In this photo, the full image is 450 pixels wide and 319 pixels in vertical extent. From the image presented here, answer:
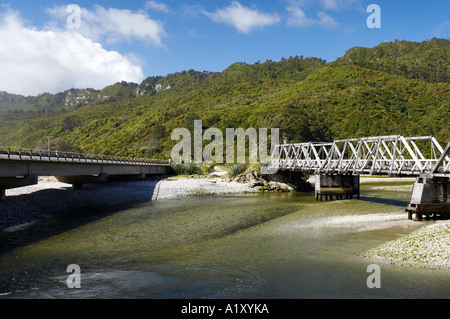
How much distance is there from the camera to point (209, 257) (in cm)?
1719

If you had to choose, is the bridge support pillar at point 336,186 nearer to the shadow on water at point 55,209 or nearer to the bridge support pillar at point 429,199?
the bridge support pillar at point 429,199

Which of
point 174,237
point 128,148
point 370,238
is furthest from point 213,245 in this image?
point 128,148

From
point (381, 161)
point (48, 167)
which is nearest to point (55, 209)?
point (48, 167)

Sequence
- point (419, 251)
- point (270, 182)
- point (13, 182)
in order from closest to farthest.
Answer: point (419, 251) < point (13, 182) < point (270, 182)

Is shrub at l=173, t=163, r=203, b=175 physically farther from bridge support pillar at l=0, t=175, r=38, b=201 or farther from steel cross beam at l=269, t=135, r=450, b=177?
bridge support pillar at l=0, t=175, r=38, b=201

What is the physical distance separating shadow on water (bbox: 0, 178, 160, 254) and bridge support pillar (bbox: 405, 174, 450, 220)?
88.2ft

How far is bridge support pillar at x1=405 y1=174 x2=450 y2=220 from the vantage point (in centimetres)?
2550

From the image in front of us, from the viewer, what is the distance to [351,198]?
4397 centimetres

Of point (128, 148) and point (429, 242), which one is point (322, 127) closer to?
point (128, 148)

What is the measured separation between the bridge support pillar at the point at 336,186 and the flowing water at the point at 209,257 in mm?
12586

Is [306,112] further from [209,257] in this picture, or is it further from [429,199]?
[209,257]

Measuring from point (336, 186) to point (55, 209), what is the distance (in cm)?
3448

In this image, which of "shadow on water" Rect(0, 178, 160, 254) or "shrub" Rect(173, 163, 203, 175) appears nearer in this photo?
"shadow on water" Rect(0, 178, 160, 254)

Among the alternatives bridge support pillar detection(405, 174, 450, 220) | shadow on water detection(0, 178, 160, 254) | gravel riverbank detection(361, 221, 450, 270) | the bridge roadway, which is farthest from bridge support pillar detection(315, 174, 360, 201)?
the bridge roadway
